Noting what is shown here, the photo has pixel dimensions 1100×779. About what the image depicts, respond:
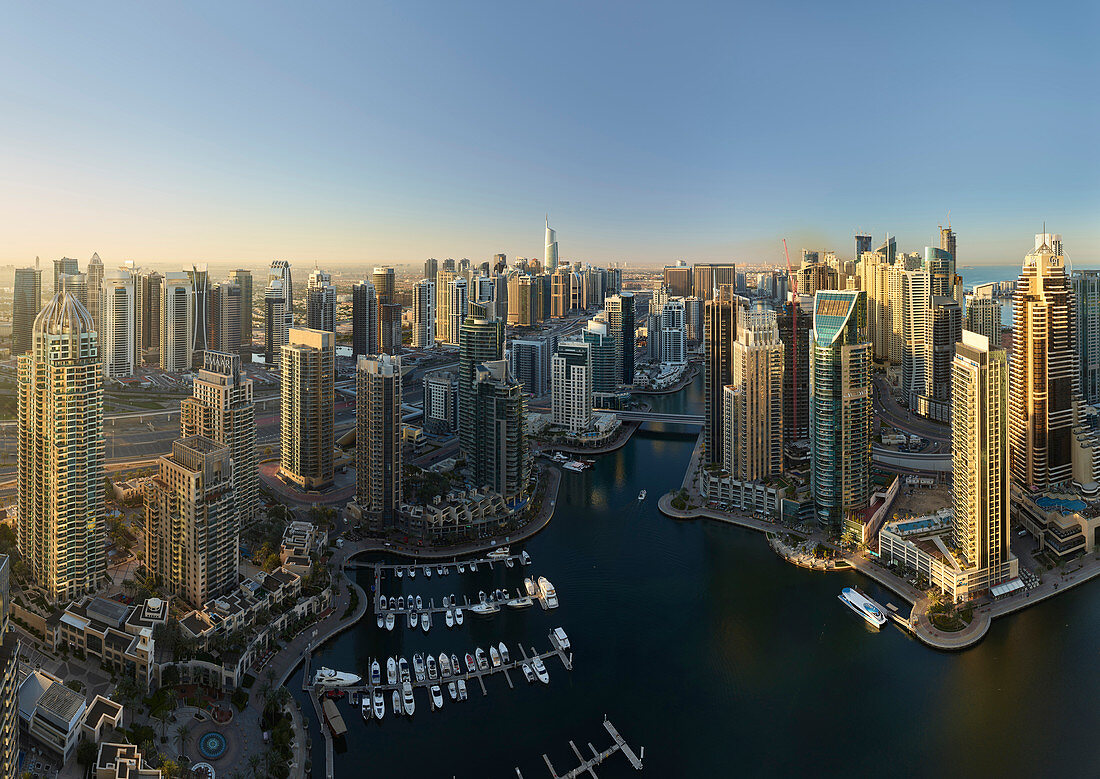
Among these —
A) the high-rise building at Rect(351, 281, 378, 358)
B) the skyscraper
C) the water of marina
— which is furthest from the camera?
the high-rise building at Rect(351, 281, 378, 358)

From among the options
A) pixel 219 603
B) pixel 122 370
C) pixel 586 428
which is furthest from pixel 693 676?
pixel 122 370

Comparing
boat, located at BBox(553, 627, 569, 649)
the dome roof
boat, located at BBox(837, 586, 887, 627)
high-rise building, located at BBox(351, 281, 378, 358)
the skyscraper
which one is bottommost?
boat, located at BBox(553, 627, 569, 649)

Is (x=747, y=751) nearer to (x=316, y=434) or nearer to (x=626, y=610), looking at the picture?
(x=626, y=610)

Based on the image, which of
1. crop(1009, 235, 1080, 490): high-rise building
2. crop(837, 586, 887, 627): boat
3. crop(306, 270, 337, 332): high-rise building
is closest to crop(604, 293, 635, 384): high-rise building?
crop(306, 270, 337, 332): high-rise building

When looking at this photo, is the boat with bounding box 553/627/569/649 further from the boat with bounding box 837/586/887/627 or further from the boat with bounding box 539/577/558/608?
the boat with bounding box 837/586/887/627

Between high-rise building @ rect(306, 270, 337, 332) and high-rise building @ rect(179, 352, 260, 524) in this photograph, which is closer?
high-rise building @ rect(179, 352, 260, 524)

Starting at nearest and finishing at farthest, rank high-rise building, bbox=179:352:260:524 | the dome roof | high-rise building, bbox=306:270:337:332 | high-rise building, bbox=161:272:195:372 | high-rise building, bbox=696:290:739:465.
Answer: the dome roof < high-rise building, bbox=179:352:260:524 < high-rise building, bbox=696:290:739:465 < high-rise building, bbox=161:272:195:372 < high-rise building, bbox=306:270:337:332

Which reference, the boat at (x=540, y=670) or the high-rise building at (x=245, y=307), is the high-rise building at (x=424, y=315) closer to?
the high-rise building at (x=245, y=307)
